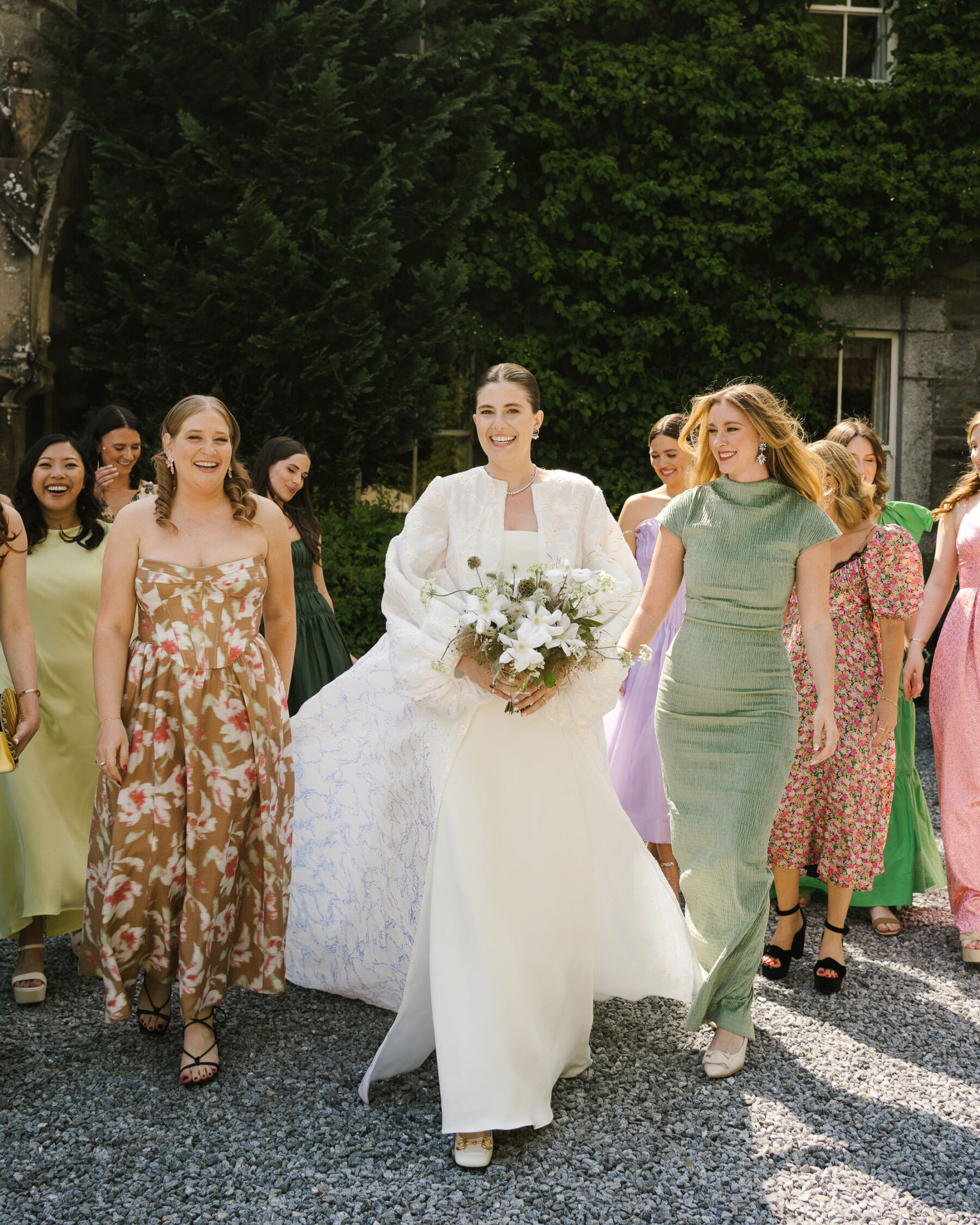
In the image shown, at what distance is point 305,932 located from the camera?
411 centimetres

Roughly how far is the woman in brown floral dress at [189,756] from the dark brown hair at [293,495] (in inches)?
96.6

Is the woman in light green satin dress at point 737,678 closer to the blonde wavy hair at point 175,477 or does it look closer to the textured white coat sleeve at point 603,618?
the textured white coat sleeve at point 603,618

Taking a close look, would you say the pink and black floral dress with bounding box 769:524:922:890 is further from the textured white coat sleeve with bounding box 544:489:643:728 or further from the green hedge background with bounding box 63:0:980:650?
the green hedge background with bounding box 63:0:980:650

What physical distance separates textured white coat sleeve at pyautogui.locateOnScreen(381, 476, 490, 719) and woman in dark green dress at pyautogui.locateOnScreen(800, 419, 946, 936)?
2275 mm

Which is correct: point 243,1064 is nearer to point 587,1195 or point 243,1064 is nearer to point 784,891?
point 587,1195

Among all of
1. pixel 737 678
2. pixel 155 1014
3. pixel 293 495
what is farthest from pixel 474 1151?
pixel 293 495

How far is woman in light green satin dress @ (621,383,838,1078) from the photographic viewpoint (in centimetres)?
353

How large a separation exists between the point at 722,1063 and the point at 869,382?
29.1ft

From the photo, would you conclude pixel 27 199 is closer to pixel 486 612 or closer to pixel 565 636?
pixel 486 612

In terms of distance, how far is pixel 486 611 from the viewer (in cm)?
312

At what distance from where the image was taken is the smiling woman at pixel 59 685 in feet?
13.9

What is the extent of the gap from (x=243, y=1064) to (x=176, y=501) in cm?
187

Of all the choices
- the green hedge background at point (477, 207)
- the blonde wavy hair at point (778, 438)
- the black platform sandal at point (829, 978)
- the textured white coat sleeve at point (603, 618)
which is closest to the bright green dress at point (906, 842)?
the black platform sandal at point (829, 978)

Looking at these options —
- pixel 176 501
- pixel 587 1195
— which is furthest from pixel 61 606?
pixel 587 1195
